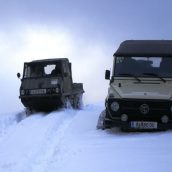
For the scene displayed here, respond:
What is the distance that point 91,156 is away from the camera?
10328 mm

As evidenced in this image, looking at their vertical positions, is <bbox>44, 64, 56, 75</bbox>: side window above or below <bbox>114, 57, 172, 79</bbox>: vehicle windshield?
below

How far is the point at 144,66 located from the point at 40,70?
31.6ft

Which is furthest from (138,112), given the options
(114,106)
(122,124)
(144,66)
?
(144,66)

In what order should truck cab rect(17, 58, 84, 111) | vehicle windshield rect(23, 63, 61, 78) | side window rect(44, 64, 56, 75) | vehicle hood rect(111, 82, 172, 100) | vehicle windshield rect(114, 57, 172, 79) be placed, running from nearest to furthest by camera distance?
vehicle hood rect(111, 82, 172, 100) < vehicle windshield rect(114, 57, 172, 79) < truck cab rect(17, 58, 84, 111) < vehicle windshield rect(23, 63, 61, 78) < side window rect(44, 64, 56, 75)

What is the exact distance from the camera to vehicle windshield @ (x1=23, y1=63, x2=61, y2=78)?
74.2 ft

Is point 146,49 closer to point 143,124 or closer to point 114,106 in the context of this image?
point 114,106

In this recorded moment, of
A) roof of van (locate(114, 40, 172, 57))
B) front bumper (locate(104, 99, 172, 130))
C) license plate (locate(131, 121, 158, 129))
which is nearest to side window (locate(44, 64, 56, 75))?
roof of van (locate(114, 40, 172, 57))

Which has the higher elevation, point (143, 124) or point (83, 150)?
point (143, 124)

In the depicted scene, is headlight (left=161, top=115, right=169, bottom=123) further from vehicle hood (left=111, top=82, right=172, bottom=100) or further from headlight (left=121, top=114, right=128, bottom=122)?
headlight (left=121, top=114, right=128, bottom=122)

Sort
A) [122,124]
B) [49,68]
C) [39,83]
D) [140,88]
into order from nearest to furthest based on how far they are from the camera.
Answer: [122,124] < [140,88] < [39,83] < [49,68]

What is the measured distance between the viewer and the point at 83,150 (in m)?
11.0

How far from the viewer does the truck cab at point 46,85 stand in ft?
71.1

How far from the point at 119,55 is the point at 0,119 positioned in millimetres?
7333

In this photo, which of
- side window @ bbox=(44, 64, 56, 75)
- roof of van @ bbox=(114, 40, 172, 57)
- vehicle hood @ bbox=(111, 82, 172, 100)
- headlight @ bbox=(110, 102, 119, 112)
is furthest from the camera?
side window @ bbox=(44, 64, 56, 75)
